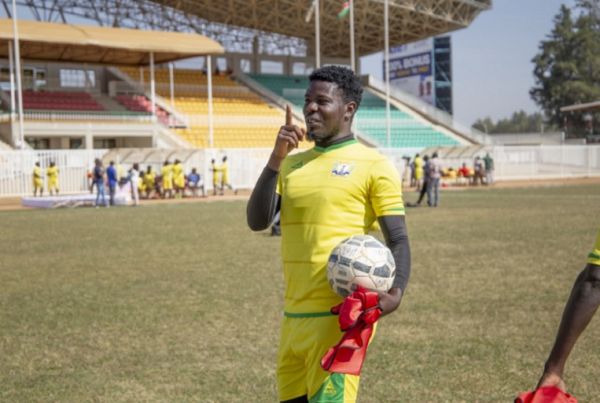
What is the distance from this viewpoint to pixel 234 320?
764 cm

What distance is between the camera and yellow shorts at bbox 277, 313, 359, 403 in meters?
3.03

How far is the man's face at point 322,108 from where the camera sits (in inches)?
125

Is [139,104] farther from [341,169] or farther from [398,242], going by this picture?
[398,242]

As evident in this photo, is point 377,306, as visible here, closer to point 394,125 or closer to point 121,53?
point 121,53

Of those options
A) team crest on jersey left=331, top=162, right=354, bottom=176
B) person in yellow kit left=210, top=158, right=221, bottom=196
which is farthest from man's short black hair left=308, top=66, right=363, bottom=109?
person in yellow kit left=210, top=158, right=221, bottom=196

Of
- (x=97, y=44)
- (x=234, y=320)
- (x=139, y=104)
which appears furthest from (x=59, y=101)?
(x=234, y=320)

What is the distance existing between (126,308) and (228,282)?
1870mm

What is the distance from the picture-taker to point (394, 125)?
173 feet

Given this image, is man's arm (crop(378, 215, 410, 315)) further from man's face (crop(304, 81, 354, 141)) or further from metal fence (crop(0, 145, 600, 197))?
metal fence (crop(0, 145, 600, 197))

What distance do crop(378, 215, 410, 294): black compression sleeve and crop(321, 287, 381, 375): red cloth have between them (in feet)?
1.03

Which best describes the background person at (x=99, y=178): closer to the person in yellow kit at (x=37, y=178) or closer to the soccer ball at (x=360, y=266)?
the person in yellow kit at (x=37, y=178)

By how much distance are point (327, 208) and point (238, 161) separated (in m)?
33.0

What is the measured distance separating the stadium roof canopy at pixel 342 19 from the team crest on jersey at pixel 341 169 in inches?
1842

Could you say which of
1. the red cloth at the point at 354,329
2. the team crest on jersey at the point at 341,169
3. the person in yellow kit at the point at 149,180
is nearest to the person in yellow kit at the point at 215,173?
the person in yellow kit at the point at 149,180
